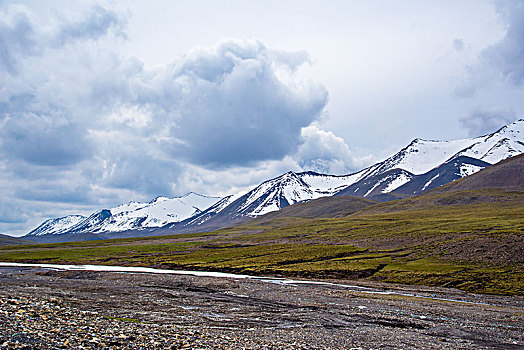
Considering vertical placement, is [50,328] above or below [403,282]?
above

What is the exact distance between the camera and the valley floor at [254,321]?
2520 cm

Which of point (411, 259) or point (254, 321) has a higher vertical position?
point (254, 321)

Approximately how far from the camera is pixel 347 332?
35500 millimetres

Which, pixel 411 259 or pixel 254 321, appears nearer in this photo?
pixel 254 321

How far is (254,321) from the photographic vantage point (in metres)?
39.2

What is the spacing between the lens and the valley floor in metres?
25.2

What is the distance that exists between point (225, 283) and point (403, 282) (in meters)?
36.5

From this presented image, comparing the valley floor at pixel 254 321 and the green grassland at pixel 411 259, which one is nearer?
the valley floor at pixel 254 321

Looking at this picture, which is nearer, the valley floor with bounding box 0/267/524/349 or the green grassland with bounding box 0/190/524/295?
the valley floor with bounding box 0/267/524/349

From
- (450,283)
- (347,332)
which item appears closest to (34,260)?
(450,283)

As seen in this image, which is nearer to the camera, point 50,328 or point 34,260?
point 50,328

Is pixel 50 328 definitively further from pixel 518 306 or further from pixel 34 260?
pixel 34 260

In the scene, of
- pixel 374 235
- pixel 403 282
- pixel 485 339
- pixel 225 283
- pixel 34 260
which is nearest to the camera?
pixel 485 339

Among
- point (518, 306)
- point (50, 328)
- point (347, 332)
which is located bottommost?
point (518, 306)
